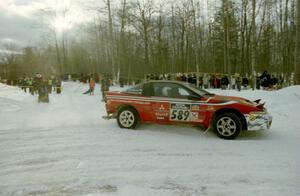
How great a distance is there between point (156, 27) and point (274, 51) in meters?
18.0

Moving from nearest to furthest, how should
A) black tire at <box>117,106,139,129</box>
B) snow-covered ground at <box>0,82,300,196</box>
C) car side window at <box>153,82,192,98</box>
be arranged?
1. snow-covered ground at <box>0,82,300,196</box>
2. car side window at <box>153,82,192,98</box>
3. black tire at <box>117,106,139,129</box>

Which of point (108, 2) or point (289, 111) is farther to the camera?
point (108, 2)

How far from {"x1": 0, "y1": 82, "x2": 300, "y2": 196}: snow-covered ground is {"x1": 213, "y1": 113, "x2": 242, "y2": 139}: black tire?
0.23m

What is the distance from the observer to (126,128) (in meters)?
9.02

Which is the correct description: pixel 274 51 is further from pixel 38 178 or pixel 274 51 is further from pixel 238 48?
pixel 38 178

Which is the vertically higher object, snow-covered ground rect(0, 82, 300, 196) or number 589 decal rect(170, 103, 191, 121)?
number 589 decal rect(170, 103, 191, 121)

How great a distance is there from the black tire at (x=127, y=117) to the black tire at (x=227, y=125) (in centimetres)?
248

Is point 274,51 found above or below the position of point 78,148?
above

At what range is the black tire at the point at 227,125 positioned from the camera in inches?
306

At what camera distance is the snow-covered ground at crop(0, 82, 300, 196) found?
4.83 m

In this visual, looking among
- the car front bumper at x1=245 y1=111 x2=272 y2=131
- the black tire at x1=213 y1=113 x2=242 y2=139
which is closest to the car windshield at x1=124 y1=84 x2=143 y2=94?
the black tire at x1=213 y1=113 x2=242 y2=139

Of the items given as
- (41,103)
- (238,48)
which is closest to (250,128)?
(41,103)

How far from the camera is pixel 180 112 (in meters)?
8.34

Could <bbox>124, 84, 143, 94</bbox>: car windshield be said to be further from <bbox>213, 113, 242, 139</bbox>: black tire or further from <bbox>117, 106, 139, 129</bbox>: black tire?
<bbox>213, 113, 242, 139</bbox>: black tire
